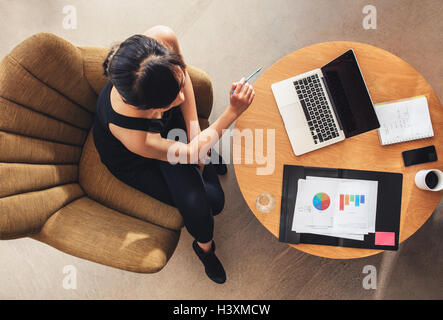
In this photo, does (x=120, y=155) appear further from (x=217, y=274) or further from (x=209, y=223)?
(x=217, y=274)

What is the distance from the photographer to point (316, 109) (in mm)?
1152

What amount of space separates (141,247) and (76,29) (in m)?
1.45

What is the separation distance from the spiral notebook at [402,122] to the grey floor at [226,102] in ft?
2.57

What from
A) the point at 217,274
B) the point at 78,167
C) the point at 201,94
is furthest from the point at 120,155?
the point at 217,274

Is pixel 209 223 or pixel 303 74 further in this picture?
pixel 209 223

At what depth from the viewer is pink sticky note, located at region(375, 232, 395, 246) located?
1.13 meters

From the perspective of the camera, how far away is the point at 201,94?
52.1 inches

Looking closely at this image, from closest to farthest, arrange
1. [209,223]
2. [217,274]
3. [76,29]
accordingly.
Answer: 1. [209,223]
2. [217,274]
3. [76,29]

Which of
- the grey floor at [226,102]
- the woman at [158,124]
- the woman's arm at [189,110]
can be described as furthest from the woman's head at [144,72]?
the grey floor at [226,102]

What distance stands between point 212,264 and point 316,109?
3.23ft
